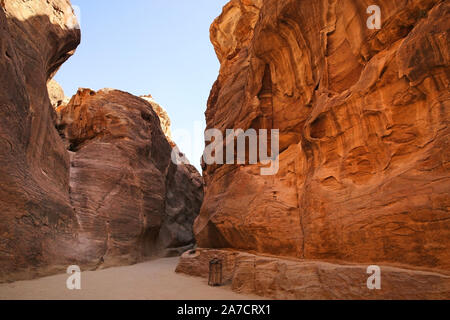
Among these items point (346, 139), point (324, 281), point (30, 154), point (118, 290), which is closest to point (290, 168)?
point (346, 139)

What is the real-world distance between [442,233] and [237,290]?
449cm

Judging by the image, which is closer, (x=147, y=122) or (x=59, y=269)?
(x=59, y=269)

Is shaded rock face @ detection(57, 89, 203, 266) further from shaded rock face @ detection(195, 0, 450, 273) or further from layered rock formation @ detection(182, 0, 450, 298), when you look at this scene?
layered rock formation @ detection(182, 0, 450, 298)

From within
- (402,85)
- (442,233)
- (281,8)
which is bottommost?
(442,233)

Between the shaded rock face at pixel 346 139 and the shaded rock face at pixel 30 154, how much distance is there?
5.15 metres

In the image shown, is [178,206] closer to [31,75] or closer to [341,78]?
[31,75]

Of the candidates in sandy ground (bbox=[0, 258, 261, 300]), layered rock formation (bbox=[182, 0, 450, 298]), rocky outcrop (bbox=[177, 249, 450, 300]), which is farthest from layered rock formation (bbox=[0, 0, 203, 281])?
rocky outcrop (bbox=[177, 249, 450, 300])

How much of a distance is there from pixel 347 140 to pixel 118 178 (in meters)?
10.9

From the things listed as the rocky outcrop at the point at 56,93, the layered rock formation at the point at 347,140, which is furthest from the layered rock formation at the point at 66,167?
the rocky outcrop at the point at 56,93

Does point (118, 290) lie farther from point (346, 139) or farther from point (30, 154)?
point (346, 139)

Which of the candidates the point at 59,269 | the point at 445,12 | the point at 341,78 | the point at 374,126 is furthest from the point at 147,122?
the point at 445,12

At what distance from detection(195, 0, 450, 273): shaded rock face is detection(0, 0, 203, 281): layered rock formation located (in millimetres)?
4471

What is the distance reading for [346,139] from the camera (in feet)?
22.5

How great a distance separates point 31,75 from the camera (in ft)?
35.2
